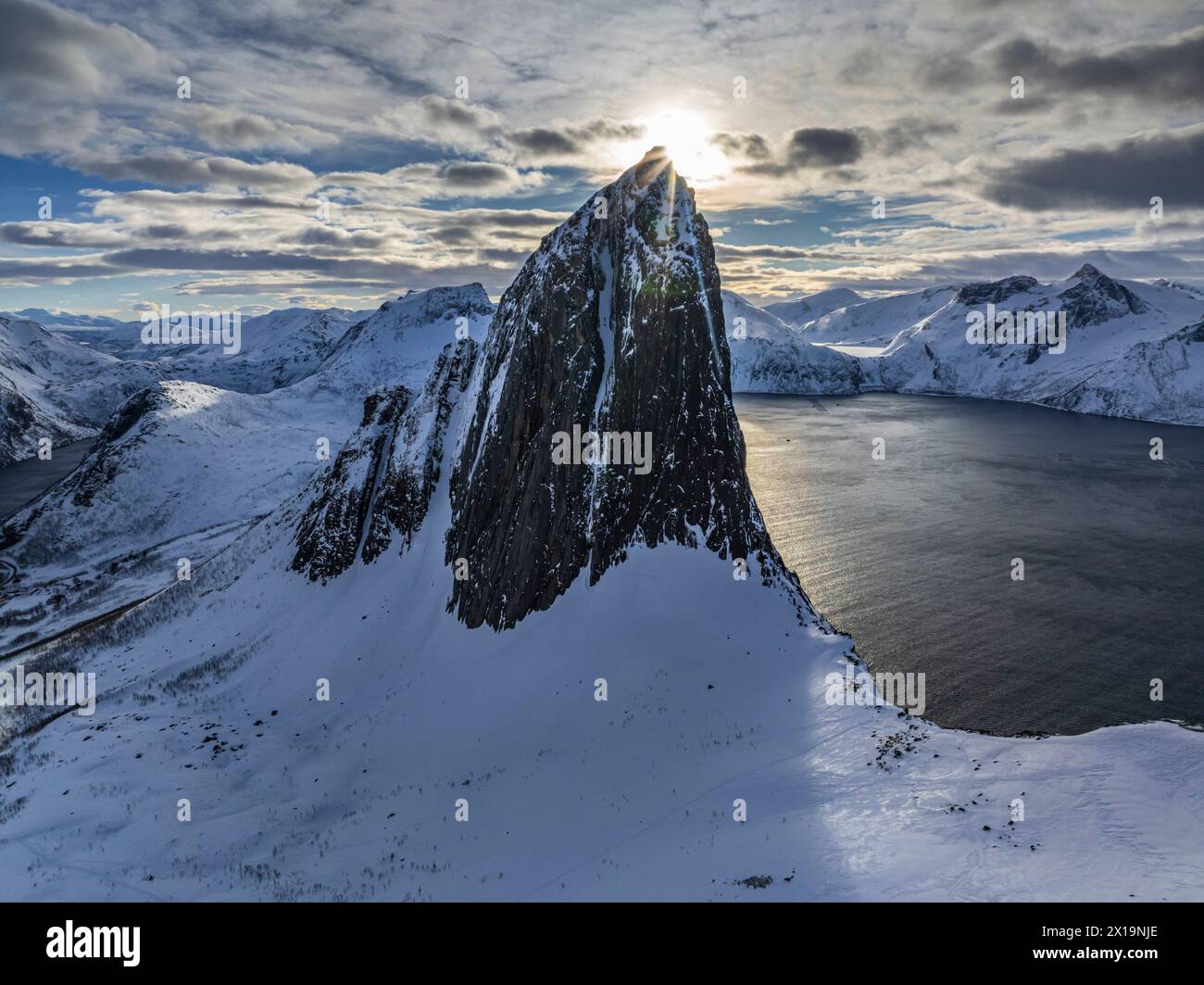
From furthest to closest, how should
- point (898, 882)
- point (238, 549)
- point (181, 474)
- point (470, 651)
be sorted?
point (181, 474) → point (238, 549) → point (470, 651) → point (898, 882)

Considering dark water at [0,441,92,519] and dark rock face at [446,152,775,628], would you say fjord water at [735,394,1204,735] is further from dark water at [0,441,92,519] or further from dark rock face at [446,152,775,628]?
dark water at [0,441,92,519]

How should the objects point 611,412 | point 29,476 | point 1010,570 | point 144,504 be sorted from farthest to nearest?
point 29,476 → point 144,504 → point 1010,570 → point 611,412

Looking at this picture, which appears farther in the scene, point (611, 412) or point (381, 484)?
point (381, 484)

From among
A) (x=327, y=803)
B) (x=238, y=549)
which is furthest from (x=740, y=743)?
(x=238, y=549)

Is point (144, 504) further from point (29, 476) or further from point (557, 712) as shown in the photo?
point (557, 712)

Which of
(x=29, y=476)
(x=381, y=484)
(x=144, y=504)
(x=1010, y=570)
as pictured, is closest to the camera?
(x=381, y=484)

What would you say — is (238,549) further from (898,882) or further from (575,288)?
(898,882)

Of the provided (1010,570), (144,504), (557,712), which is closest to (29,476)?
(144,504)
